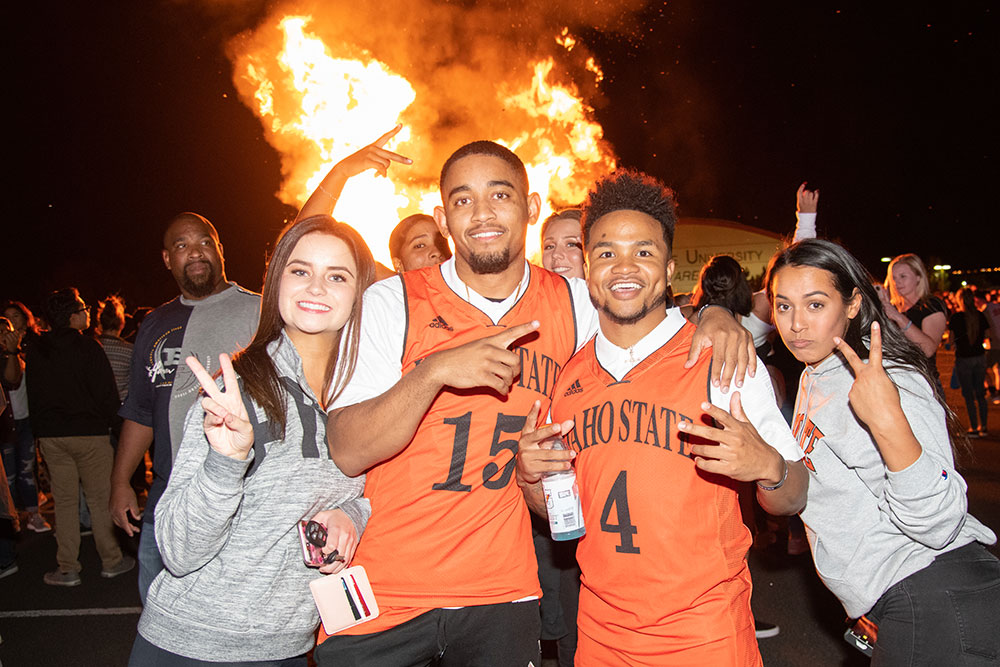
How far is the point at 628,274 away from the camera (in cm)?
281

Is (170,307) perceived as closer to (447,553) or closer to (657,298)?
(447,553)

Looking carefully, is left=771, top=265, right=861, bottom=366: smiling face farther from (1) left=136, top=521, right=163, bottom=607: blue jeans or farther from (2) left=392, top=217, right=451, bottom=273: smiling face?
(1) left=136, top=521, right=163, bottom=607: blue jeans

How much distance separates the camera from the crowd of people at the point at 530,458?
2.33 m

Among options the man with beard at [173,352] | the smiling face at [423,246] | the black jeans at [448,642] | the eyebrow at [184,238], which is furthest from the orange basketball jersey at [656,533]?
the eyebrow at [184,238]

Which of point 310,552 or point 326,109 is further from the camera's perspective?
point 326,109

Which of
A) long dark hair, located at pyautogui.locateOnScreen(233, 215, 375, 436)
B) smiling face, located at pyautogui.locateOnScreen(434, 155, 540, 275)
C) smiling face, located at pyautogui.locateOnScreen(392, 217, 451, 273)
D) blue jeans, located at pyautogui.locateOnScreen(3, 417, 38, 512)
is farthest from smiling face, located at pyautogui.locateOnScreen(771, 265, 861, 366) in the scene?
blue jeans, located at pyautogui.locateOnScreen(3, 417, 38, 512)

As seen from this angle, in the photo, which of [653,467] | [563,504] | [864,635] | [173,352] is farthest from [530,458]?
[173,352]

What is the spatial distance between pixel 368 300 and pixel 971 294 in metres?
13.5

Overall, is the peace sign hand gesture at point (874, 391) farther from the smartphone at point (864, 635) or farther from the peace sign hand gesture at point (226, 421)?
the peace sign hand gesture at point (226, 421)

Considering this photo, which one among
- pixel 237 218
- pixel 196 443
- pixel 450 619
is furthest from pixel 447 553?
pixel 237 218

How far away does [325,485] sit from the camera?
2.50 meters

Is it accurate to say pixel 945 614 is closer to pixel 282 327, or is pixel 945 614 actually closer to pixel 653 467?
pixel 653 467

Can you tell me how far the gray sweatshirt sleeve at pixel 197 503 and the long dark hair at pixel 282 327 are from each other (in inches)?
9.6

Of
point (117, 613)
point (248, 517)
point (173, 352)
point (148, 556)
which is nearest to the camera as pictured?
point (248, 517)
